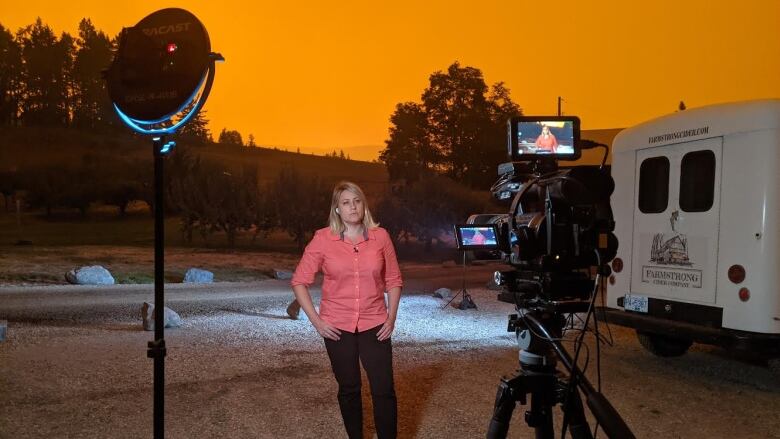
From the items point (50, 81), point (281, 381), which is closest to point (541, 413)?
point (281, 381)

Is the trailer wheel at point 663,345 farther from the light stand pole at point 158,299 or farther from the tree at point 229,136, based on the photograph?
the tree at point 229,136

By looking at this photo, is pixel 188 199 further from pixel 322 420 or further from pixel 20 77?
pixel 20 77

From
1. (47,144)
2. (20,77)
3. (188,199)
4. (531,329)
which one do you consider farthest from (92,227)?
(20,77)

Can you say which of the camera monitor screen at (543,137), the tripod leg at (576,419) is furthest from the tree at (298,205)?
the tripod leg at (576,419)

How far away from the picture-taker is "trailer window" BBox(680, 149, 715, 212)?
668 cm

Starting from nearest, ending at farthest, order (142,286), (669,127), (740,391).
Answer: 1. (740,391)
2. (669,127)
3. (142,286)

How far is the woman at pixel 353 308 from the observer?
12.1 ft

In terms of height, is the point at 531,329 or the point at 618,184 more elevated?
the point at 618,184

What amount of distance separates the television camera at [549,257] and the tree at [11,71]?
9553cm

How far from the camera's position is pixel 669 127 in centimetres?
718

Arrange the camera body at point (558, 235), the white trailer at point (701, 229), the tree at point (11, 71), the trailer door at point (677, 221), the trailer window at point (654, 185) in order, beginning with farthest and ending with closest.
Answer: the tree at point (11, 71) < the trailer window at point (654, 185) < the trailer door at point (677, 221) < the white trailer at point (701, 229) < the camera body at point (558, 235)

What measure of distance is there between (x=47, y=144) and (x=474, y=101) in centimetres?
5141

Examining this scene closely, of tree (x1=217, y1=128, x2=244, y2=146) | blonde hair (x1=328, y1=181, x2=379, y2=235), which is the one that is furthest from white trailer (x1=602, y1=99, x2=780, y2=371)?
tree (x1=217, y1=128, x2=244, y2=146)

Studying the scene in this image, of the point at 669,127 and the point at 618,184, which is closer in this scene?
the point at 669,127
